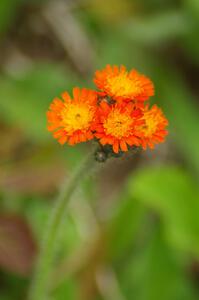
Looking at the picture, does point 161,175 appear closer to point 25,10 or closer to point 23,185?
point 23,185

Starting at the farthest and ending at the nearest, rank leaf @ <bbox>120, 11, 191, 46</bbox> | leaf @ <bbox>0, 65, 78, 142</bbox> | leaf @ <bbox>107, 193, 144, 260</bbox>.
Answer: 1. leaf @ <bbox>120, 11, 191, 46</bbox>
2. leaf @ <bbox>0, 65, 78, 142</bbox>
3. leaf @ <bbox>107, 193, 144, 260</bbox>

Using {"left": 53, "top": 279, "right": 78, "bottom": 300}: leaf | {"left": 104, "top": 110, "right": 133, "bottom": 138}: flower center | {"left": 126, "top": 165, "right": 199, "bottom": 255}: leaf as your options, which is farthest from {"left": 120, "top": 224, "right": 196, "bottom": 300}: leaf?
{"left": 104, "top": 110, "right": 133, "bottom": 138}: flower center

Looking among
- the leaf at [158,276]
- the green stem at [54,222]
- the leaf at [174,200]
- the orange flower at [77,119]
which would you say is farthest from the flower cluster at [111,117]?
the leaf at [158,276]

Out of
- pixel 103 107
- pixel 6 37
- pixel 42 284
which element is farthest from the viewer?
pixel 6 37

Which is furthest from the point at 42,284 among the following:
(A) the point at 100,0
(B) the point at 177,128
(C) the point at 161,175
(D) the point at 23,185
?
(A) the point at 100,0

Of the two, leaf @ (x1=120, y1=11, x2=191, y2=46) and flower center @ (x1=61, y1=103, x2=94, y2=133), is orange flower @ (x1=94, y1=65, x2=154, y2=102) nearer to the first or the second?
flower center @ (x1=61, y1=103, x2=94, y2=133)
